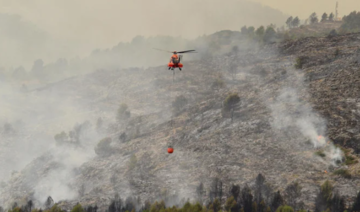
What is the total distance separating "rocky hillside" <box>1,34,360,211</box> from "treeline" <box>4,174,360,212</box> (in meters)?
1.79

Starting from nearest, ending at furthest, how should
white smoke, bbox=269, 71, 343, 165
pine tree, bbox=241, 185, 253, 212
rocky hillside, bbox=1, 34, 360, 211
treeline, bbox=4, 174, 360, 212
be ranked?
treeline, bbox=4, 174, 360, 212 → pine tree, bbox=241, 185, 253, 212 → rocky hillside, bbox=1, 34, 360, 211 → white smoke, bbox=269, 71, 343, 165

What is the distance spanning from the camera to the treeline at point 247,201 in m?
74.1

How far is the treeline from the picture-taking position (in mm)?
74125

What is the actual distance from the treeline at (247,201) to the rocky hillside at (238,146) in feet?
5.86

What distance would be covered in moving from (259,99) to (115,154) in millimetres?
56189

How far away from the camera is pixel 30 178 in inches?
5059

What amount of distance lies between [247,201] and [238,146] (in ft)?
83.0

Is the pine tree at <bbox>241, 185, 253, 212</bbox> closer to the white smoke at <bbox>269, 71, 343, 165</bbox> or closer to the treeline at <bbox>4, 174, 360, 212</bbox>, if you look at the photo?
the treeline at <bbox>4, 174, 360, 212</bbox>

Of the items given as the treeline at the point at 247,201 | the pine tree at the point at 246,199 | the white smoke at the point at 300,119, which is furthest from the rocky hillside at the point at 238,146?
the pine tree at the point at 246,199

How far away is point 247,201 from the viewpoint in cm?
8088

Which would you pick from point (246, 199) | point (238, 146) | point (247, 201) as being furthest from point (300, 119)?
point (247, 201)

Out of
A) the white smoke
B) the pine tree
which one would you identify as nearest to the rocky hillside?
the white smoke

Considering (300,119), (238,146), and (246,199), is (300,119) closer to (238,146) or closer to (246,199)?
(238,146)

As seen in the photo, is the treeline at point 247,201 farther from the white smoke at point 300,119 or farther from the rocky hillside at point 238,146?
the white smoke at point 300,119
